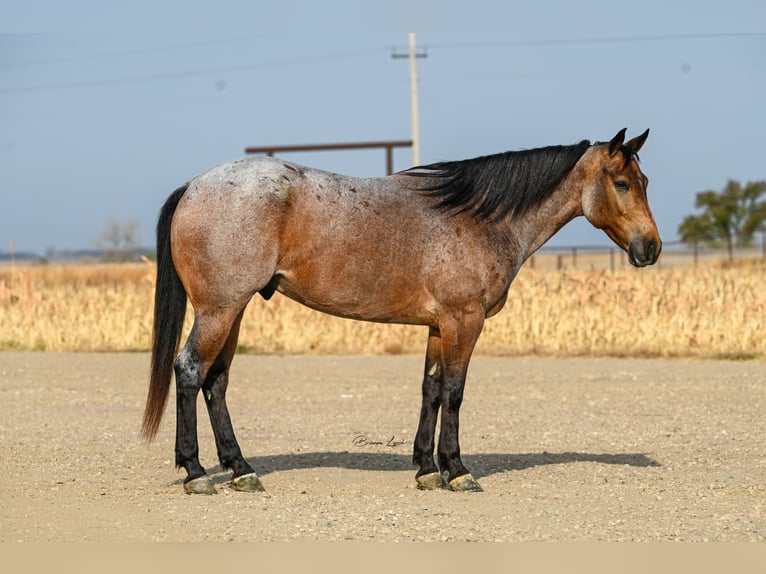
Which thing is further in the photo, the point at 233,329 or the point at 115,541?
the point at 233,329

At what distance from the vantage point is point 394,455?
33.3 feet

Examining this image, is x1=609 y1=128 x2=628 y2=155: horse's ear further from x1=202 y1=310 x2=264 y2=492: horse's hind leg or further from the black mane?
x1=202 y1=310 x2=264 y2=492: horse's hind leg

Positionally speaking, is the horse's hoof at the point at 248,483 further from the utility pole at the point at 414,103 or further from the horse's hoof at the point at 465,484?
the utility pole at the point at 414,103

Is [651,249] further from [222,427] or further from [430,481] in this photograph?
[222,427]

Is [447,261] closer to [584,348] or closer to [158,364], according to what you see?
[158,364]

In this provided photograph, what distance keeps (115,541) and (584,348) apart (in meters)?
13.2

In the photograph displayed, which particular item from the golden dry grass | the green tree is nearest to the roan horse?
the golden dry grass

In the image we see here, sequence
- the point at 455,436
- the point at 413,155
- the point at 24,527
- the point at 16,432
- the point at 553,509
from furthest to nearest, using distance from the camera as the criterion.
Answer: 1. the point at 413,155
2. the point at 16,432
3. the point at 455,436
4. the point at 553,509
5. the point at 24,527

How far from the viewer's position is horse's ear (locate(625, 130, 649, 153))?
8.56 meters

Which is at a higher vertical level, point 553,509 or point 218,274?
point 218,274

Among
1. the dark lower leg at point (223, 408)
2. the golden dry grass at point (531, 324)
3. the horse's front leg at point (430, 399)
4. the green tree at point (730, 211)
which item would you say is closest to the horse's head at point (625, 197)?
the horse's front leg at point (430, 399)

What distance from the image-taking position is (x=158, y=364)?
829 cm

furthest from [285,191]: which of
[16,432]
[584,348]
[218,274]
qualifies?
[584,348]

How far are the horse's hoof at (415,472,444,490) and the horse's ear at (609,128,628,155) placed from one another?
2.71 m
